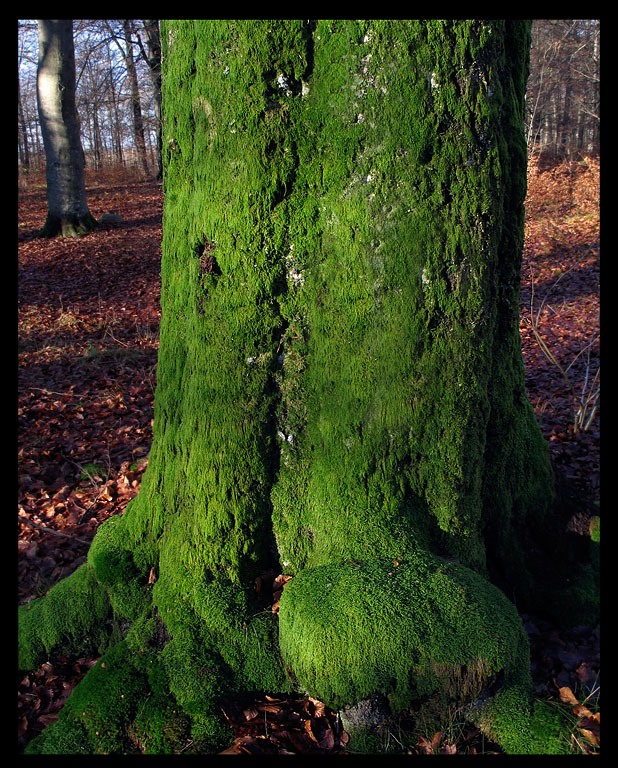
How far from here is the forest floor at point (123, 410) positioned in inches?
95.7

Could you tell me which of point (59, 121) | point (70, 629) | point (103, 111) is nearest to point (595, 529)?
point (70, 629)

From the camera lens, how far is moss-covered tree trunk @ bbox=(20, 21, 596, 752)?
2.26m

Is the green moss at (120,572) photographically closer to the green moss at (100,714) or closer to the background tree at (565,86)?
the green moss at (100,714)

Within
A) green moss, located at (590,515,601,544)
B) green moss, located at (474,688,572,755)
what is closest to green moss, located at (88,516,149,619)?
green moss, located at (474,688,572,755)

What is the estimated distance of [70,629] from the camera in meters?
2.94

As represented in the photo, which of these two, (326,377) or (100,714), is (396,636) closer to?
(326,377)

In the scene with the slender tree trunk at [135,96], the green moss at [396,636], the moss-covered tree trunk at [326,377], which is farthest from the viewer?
the slender tree trunk at [135,96]

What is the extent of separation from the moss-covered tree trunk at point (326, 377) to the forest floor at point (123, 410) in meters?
0.28

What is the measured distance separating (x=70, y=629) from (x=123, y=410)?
12.3ft

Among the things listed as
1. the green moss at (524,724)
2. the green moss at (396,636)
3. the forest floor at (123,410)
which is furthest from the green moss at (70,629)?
the green moss at (524,724)

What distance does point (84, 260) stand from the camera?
43.7 ft

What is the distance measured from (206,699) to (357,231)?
220 cm

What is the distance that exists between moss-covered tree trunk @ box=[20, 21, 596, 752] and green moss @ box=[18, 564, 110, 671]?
159 mm

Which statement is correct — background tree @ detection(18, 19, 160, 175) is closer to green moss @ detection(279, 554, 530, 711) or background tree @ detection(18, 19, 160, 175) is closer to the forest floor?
the forest floor
